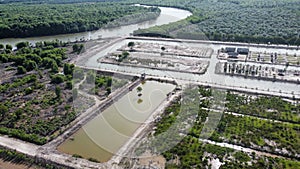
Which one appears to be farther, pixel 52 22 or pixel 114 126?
pixel 52 22

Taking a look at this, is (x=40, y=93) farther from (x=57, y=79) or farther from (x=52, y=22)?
(x=52, y=22)

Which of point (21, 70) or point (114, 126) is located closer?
point (114, 126)

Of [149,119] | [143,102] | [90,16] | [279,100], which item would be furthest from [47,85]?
[90,16]

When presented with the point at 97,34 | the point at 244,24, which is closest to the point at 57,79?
the point at 97,34

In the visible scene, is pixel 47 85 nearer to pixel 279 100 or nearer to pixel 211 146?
pixel 211 146

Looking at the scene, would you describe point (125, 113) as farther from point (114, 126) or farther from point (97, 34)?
point (97, 34)

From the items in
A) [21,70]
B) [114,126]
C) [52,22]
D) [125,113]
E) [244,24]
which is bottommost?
[114,126]

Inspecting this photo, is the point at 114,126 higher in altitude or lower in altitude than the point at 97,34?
lower

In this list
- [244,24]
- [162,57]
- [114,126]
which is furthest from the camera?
[244,24]

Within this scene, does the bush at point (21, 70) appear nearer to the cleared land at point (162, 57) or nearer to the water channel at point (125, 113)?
the water channel at point (125, 113)

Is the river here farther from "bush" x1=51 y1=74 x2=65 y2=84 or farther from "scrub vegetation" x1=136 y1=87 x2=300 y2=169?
"scrub vegetation" x1=136 y1=87 x2=300 y2=169

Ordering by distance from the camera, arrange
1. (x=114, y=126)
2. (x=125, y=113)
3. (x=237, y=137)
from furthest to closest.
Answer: (x=125, y=113)
(x=114, y=126)
(x=237, y=137)

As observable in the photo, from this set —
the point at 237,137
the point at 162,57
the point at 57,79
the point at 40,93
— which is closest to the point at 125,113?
the point at 237,137
